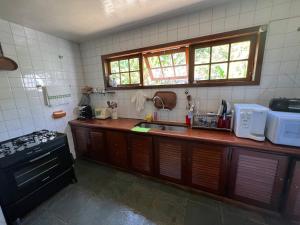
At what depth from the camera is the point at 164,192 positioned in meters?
1.82

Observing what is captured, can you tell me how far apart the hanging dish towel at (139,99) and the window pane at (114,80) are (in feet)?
1.73

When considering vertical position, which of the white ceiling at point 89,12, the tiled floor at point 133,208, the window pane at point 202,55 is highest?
the white ceiling at point 89,12

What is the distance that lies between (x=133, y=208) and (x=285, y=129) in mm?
1822

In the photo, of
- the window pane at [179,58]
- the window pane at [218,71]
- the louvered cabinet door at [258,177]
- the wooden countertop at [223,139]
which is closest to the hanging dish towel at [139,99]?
the wooden countertop at [223,139]

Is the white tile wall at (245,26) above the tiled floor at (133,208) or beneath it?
above

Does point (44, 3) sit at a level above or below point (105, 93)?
above

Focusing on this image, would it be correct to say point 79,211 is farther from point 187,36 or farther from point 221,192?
point 187,36

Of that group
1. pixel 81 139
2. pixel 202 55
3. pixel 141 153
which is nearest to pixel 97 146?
pixel 81 139

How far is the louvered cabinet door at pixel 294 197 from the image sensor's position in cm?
125

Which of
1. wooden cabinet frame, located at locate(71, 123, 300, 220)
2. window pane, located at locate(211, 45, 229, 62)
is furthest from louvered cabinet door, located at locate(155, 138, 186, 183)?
window pane, located at locate(211, 45, 229, 62)

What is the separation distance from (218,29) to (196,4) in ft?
1.35

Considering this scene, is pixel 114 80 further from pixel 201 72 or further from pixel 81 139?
pixel 201 72

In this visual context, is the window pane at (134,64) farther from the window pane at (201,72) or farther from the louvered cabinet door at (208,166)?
the louvered cabinet door at (208,166)

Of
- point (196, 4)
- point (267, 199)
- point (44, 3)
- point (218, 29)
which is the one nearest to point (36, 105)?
point (44, 3)
